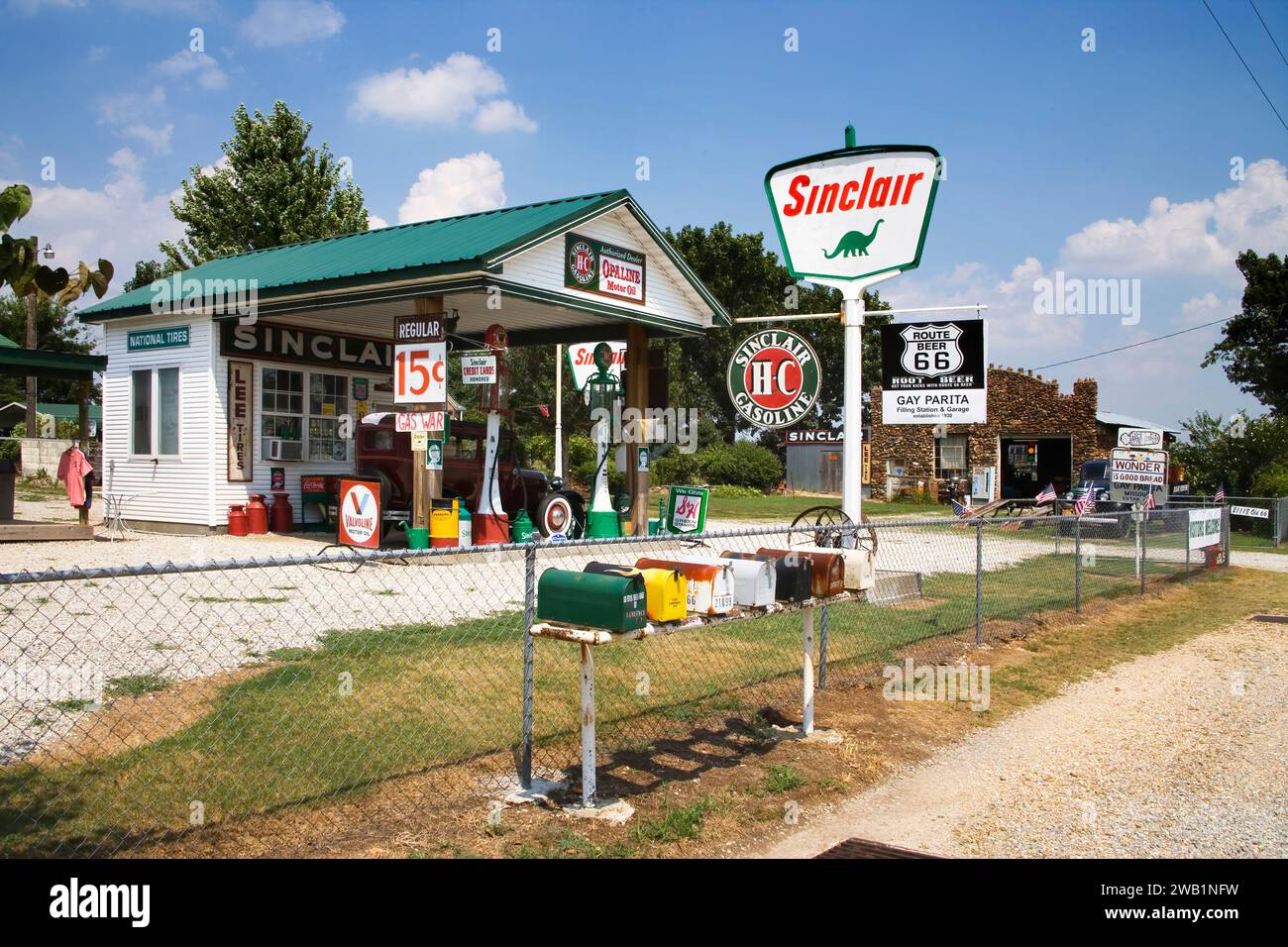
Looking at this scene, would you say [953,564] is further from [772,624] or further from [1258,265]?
[1258,265]

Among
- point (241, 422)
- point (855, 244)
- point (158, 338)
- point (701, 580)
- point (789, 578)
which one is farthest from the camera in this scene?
point (158, 338)

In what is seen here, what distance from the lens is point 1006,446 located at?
138ft

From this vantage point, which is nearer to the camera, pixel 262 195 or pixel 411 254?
pixel 411 254

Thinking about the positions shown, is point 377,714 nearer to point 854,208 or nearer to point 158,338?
point 854,208

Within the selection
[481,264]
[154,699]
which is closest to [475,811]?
[154,699]

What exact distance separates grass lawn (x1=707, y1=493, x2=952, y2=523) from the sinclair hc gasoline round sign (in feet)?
55.1

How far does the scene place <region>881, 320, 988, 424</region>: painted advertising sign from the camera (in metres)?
12.0

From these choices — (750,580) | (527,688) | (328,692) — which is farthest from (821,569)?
(328,692)

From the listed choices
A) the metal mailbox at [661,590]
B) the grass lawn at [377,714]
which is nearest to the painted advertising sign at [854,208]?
the grass lawn at [377,714]

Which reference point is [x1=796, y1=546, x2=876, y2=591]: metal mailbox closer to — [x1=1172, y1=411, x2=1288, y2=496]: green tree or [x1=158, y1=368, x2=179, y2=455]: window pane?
[x1=158, y1=368, x2=179, y2=455]: window pane

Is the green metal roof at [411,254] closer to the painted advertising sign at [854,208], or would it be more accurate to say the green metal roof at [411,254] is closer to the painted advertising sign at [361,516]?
the painted advertising sign at [361,516]

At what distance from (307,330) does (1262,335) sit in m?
35.9

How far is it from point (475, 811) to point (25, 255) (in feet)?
10.8

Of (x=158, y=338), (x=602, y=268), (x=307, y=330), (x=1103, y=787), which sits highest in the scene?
(x=602, y=268)
